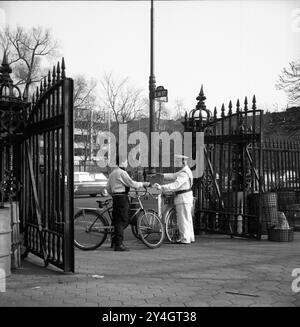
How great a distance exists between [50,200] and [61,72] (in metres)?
1.94

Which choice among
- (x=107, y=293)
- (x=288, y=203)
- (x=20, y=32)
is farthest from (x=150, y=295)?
(x=20, y=32)

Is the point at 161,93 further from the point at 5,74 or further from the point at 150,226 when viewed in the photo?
the point at 5,74

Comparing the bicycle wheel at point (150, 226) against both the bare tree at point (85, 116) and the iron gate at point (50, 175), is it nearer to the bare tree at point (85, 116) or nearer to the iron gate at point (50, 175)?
the iron gate at point (50, 175)

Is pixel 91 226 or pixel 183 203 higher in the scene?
pixel 183 203

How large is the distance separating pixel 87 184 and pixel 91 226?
20.3m

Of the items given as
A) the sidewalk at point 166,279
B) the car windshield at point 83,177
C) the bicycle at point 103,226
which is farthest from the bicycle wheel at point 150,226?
the car windshield at point 83,177

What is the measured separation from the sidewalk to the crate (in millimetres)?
516

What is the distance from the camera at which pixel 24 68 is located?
41.2 m

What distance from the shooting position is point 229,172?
10.2 m

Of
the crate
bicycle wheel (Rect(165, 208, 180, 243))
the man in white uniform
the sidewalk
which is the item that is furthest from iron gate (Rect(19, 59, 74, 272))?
the crate

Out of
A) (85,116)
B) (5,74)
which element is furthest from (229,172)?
(85,116)

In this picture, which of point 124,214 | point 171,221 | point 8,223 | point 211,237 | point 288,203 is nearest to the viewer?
point 8,223

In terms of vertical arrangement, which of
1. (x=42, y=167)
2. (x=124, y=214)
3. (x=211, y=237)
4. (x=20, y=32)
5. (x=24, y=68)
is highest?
(x=20, y=32)

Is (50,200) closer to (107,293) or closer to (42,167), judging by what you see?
(42,167)
